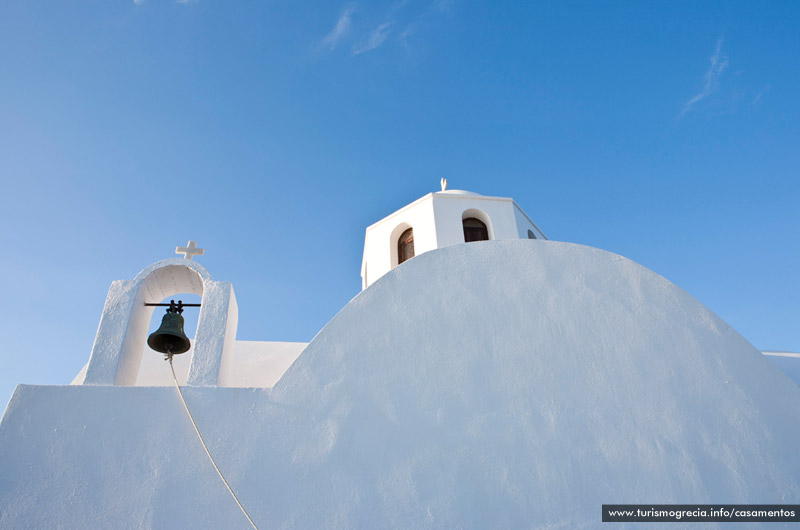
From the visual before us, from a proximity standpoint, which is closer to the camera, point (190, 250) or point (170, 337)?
point (170, 337)

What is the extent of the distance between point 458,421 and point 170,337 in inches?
92.6

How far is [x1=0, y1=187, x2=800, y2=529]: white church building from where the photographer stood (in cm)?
320

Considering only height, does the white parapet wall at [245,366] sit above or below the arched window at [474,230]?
below

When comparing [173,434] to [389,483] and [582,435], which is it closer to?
[389,483]

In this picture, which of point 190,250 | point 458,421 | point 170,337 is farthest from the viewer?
point 190,250

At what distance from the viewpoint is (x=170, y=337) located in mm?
4023

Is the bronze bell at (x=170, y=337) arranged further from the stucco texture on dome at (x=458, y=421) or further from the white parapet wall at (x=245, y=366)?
the white parapet wall at (x=245, y=366)

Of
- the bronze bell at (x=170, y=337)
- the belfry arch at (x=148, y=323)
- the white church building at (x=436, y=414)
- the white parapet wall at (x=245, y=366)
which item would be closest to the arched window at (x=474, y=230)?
the white church building at (x=436, y=414)

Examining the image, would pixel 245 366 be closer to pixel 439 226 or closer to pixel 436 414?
pixel 439 226

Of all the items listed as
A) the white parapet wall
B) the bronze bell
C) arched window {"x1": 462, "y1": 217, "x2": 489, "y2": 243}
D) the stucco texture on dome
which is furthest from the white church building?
arched window {"x1": 462, "y1": 217, "x2": 489, "y2": 243}

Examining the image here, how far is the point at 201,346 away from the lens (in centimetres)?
A: 387

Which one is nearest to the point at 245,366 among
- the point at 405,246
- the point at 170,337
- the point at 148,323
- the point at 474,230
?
the point at 148,323

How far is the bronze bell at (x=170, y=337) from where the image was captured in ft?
13.0

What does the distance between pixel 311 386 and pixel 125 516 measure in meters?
1.35
